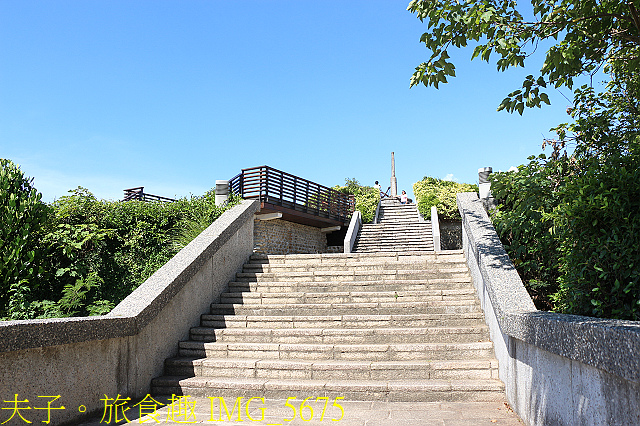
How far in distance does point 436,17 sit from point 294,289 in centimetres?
442

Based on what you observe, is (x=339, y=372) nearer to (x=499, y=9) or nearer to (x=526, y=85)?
(x=526, y=85)

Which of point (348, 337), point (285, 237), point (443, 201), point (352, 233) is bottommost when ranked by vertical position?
point (348, 337)

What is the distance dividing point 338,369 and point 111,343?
2462 mm

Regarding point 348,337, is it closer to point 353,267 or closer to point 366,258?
point 353,267

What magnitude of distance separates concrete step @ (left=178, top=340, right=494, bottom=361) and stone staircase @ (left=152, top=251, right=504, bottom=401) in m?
0.01

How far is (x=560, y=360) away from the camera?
10.5ft

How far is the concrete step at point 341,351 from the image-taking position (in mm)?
5754

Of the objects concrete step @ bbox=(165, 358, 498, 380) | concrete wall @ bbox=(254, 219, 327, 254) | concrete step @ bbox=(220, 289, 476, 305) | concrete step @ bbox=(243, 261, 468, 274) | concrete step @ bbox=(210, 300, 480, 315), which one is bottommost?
concrete step @ bbox=(165, 358, 498, 380)

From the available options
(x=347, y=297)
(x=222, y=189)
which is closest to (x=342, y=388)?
(x=347, y=297)

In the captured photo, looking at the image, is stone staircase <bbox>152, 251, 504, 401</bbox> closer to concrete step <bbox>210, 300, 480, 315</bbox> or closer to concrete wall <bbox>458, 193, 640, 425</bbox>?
concrete step <bbox>210, 300, 480, 315</bbox>

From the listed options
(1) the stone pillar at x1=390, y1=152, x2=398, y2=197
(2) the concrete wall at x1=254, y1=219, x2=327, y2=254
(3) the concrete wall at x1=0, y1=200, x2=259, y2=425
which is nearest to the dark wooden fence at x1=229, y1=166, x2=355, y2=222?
(2) the concrete wall at x1=254, y1=219, x2=327, y2=254

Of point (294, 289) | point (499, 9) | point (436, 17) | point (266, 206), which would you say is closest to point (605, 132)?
point (499, 9)

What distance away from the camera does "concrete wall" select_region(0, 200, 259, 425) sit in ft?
13.2

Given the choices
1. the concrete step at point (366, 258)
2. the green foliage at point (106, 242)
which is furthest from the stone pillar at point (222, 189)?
the concrete step at point (366, 258)
